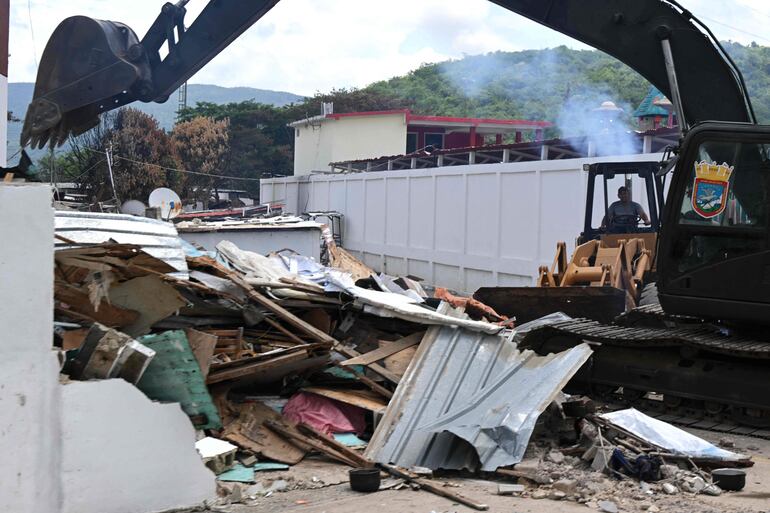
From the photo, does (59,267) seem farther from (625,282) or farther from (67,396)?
(625,282)

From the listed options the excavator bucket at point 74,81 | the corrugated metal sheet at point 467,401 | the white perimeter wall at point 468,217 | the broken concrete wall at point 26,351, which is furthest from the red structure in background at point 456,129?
the broken concrete wall at point 26,351

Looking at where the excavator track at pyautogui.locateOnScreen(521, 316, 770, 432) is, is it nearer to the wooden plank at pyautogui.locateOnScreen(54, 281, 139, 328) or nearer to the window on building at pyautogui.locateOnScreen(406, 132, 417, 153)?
the wooden plank at pyautogui.locateOnScreen(54, 281, 139, 328)

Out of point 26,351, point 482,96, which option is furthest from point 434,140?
point 26,351

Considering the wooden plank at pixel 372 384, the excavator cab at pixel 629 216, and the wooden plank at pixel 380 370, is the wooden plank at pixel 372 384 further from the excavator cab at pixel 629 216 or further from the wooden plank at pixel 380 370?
the excavator cab at pixel 629 216

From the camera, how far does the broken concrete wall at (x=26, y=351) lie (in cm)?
515

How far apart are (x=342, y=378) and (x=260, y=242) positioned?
38.5 ft

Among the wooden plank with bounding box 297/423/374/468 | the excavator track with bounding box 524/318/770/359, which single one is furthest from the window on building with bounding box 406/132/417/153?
the wooden plank with bounding box 297/423/374/468

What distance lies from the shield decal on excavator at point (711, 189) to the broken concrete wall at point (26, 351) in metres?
6.13

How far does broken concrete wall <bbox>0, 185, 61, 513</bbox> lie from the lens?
5.15 m

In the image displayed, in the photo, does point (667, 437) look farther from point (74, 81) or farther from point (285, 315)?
point (74, 81)

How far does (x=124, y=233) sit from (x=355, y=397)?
2.64 m

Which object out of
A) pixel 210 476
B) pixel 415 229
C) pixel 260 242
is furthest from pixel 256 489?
pixel 415 229

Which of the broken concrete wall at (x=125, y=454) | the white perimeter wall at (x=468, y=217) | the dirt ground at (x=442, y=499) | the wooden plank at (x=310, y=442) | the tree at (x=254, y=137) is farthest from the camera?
the tree at (x=254, y=137)

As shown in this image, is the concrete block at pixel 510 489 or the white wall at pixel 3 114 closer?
the concrete block at pixel 510 489
